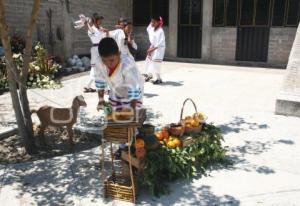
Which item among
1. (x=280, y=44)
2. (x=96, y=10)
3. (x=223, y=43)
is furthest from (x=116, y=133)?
(x=96, y=10)

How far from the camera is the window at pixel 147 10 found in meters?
15.3

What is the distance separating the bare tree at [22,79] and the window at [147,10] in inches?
441

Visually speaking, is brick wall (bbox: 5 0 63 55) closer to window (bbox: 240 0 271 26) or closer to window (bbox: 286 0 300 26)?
window (bbox: 240 0 271 26)

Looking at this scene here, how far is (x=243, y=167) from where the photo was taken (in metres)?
4.50

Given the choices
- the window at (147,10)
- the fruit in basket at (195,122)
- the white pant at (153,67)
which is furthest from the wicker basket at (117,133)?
the window at (147,10)

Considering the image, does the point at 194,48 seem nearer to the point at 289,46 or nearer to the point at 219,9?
the point at 219,9

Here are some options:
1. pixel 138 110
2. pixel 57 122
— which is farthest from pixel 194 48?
pixel 138 110

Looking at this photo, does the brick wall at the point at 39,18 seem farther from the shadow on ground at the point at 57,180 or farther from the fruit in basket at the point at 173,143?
the fruit in basket at the point at 173,143

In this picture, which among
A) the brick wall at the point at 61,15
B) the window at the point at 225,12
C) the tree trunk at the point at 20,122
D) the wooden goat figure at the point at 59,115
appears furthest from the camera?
the window at the point at 225,12

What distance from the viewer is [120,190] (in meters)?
3.70

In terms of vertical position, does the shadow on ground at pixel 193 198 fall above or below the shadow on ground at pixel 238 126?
below

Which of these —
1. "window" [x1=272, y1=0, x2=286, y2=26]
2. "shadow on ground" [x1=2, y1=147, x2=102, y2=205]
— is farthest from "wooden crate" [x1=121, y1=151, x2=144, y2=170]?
"window" [x1=272, y1=0, x2=286, y2=26]

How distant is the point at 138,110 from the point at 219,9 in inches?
454

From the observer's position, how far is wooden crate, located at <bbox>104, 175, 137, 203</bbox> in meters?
3.65
